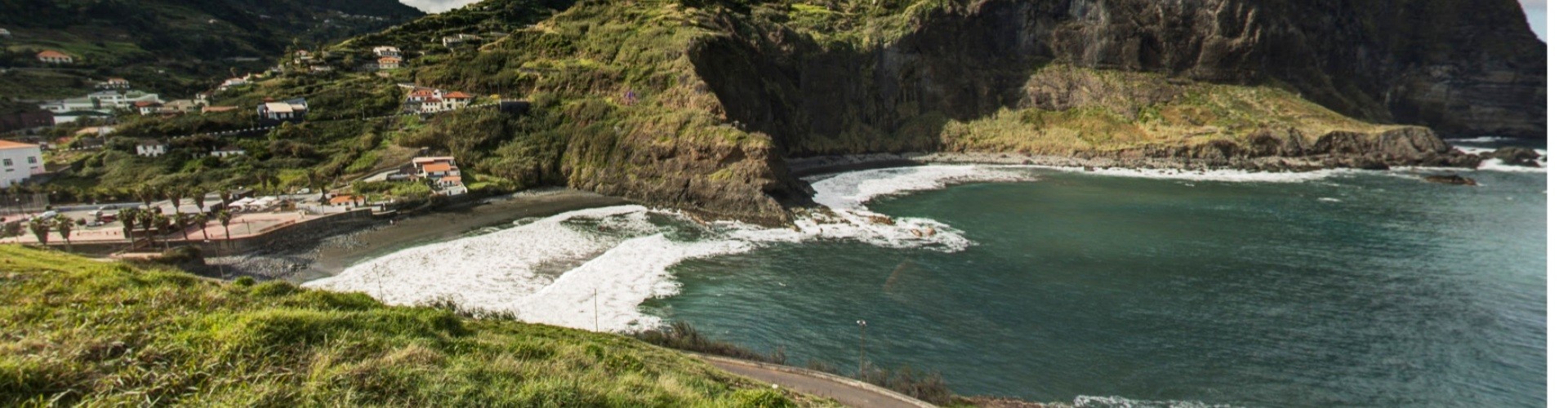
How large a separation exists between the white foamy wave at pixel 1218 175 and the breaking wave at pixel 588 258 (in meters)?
39.4

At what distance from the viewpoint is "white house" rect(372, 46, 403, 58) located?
9000cm

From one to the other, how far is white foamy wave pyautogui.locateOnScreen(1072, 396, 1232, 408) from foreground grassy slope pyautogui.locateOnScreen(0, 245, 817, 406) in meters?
14.7

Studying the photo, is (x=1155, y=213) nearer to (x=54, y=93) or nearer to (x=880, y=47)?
(x=880, y=47)

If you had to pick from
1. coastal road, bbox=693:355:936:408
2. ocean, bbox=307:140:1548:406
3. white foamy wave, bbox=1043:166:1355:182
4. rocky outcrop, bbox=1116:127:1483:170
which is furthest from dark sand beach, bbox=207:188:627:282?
rocky outcrop, bbox=1116:127:1483:170

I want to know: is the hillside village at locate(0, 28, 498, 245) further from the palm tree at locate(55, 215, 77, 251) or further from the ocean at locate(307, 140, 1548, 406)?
the ocean at locate(307, 140, 1548, 406)

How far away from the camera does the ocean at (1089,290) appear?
24953 millimetres

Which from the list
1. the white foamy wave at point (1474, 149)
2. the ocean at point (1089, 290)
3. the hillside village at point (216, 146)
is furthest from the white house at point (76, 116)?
the white foamy wave at point (1474, 149)

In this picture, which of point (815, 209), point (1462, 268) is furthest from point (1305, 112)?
point (815, 209)

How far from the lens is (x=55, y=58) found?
84125 millimetres

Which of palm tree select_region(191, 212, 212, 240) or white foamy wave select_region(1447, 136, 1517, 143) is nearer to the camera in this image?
palm tree select_region(191, 212, 212, 240)

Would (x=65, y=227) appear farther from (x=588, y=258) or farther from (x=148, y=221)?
(x=588, y=258)

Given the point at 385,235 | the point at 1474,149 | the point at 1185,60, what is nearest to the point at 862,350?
the point at 385,235

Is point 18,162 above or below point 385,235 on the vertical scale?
above

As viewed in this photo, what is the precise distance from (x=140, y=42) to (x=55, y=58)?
22.5 meters
